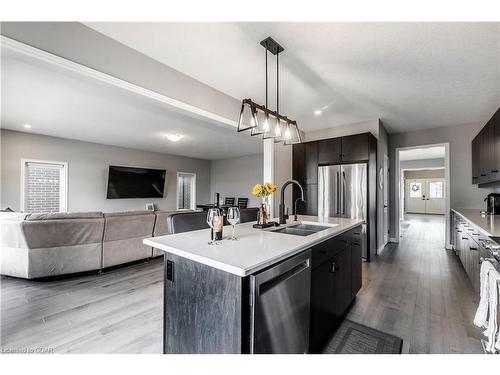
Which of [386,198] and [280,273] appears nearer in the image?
[280,273]

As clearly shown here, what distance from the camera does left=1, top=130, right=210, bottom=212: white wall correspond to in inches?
195

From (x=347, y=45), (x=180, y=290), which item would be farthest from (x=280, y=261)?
(x=347, y=45)

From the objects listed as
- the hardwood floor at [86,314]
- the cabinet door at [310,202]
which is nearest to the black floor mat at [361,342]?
the hardwood floor at [86,314]

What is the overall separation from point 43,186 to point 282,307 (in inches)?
267

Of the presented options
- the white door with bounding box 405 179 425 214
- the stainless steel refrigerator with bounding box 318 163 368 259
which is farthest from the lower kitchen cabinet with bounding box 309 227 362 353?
the white door with bounding box 405 179 425 214

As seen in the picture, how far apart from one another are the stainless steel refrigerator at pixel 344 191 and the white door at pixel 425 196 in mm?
10808

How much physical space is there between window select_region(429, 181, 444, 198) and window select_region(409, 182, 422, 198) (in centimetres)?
47

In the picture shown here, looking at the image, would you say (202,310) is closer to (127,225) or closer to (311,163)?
(127,225)

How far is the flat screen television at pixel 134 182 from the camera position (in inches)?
256

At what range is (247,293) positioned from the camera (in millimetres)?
1035

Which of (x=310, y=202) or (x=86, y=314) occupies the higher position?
(x=310, y=202)

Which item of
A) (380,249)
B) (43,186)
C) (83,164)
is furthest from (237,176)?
(43,186)
